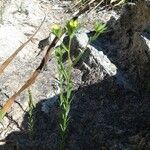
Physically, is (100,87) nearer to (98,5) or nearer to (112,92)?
(112,92)

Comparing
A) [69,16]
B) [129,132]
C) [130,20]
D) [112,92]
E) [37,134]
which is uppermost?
[69,16]

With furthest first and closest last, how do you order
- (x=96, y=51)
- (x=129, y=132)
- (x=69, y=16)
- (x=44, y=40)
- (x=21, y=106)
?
(x=69, y=16)
(x=44, y=40)
(x=96, y=51)
(x=21, y=106)
(x=129, y=132)

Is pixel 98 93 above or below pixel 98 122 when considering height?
above

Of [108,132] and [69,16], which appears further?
[69,16]

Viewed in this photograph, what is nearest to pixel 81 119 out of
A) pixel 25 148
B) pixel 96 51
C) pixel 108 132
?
pixel 108 132

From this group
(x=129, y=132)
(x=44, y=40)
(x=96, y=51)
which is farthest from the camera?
(x=44, y=40)

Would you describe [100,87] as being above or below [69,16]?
below

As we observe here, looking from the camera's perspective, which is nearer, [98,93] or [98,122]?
[98,122]
